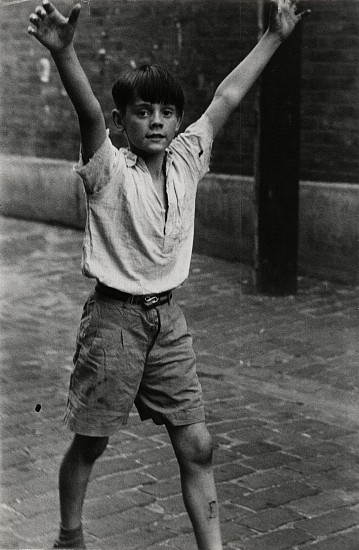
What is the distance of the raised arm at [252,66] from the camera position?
3.49 metres

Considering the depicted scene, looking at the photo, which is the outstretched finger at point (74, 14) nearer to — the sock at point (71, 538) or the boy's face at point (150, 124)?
Answer: the boy's face at point (150, 124)

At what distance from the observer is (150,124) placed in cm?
319

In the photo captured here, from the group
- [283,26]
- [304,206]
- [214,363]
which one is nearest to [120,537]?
[283,26]

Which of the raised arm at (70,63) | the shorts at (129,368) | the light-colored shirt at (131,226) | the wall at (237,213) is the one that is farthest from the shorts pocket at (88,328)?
the wall at (237,213)

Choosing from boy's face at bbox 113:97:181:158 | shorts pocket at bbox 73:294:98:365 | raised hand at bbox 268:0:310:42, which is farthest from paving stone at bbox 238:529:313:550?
raised hand at bbox 268:0:310:42

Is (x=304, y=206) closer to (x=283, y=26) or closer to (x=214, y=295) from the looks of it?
(x=214, y=295)

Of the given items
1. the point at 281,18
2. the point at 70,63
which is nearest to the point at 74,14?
the point at 70,63

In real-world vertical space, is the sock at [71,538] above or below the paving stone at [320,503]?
above

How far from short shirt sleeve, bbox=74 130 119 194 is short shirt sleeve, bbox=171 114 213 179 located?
0.31m

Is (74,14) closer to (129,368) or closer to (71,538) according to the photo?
(129,368)

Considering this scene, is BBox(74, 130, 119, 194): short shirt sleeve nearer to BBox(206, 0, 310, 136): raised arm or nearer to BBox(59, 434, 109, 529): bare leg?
BBox(206, 0, 310, 136): raised arm

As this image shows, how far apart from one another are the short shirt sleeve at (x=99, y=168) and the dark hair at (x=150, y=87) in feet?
0.59

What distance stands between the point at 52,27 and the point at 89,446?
1.35 m

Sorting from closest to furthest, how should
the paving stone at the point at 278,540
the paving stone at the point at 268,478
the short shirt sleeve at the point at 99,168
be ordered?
the short shirt sleeve at the point at 99,168
the paving stone at the point at 278,540
the paving stone at the point at 268,478
